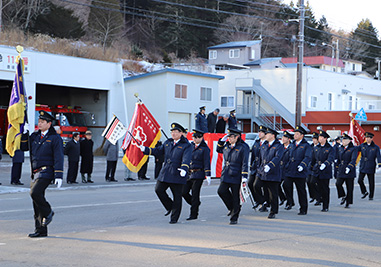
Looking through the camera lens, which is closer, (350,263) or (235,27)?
(350,263)

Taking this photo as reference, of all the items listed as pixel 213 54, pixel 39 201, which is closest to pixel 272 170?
pixel 39 201

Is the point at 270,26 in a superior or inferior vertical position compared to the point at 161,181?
superior

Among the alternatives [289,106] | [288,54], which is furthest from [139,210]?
[288,54]

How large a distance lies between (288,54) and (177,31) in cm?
2254

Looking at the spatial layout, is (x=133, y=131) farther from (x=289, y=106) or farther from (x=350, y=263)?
(x=289, y=106)

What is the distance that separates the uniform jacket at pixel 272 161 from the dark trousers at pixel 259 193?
426mm

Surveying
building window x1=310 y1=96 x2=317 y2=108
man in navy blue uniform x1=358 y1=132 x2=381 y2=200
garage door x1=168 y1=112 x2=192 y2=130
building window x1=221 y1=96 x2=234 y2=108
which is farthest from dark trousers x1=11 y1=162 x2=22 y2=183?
building window x1=310 y1=96 x2=317 y2=108

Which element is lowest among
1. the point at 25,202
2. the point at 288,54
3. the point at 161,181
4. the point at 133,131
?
the point at 25,202

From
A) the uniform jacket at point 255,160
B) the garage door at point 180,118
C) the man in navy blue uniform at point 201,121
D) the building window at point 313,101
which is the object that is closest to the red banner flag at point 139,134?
the uniform jacket at point 255,160

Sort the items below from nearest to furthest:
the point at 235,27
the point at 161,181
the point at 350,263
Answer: the point at 350,263, the point at 161,181, the point at 235,27

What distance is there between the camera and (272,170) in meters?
12.2

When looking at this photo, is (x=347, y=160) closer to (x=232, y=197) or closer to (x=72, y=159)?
(x=232, y=197)

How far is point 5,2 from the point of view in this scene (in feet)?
189

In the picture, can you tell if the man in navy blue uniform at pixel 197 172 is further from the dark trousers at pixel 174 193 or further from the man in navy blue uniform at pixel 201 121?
the man in navy blue uniform at pixel 201 121
